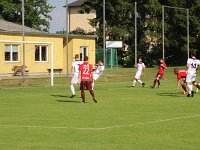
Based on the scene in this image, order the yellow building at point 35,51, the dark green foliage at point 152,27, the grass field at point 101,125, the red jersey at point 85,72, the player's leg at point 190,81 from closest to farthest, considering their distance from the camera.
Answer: the grass field at point 101,125 < the red jersey at point 85,72 < the player's leg at point 190,81 < the yellow building at point 35,51 < the dark green foliage at point 152,27

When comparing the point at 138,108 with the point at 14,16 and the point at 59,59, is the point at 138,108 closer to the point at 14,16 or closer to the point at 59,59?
the point at 59,59

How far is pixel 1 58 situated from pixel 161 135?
121 ft

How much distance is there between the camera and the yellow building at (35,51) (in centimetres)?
4720

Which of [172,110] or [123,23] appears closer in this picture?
[172,110]

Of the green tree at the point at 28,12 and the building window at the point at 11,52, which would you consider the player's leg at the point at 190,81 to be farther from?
the green tree at the point at 28,12

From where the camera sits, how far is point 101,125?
50.8ft

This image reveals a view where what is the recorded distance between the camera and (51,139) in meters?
12.8

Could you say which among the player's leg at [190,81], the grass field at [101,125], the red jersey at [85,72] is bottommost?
the grass field at [101,125]

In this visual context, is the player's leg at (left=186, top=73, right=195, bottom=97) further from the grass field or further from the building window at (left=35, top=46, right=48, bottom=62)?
the building window at (left=35, top=46, right=48, bottom=62)

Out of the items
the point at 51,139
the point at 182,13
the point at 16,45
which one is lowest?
the point at 51,139

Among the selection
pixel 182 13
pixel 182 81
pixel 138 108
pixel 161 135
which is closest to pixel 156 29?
pixel 182 13

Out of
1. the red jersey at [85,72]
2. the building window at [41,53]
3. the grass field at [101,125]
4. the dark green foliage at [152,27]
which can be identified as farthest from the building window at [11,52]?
the red jersey at [85,72]

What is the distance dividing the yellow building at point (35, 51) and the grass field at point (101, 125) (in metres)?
20.5

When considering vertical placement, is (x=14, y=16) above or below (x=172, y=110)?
above
